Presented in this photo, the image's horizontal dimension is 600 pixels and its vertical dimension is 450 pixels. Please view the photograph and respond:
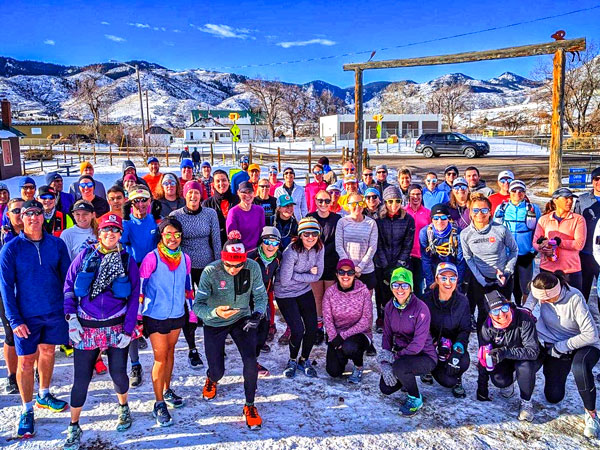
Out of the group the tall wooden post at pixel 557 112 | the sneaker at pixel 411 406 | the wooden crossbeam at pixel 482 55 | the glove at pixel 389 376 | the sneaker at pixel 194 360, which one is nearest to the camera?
the sneaker at pixel 411 406

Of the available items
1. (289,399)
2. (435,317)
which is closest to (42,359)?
(289,399)

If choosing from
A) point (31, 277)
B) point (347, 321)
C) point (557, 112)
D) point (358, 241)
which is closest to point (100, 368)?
point (31, 277)

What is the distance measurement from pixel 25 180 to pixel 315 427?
459 cm

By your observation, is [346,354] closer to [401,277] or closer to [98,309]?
[401,277]

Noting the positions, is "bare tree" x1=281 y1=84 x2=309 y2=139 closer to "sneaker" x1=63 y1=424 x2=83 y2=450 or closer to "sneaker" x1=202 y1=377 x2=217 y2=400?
"sneaker" x1=202 y1=377 x2=217 y2=400

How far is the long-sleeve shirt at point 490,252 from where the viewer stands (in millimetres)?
4844

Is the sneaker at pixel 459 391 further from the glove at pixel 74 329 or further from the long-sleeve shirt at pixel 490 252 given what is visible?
the glove at pixel 74 329

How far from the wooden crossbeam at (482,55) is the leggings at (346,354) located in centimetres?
1036

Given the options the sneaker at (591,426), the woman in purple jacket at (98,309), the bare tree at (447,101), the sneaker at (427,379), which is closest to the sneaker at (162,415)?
the woman in purple jacket at (98,309)

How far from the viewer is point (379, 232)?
5293 mm

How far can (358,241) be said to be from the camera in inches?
198

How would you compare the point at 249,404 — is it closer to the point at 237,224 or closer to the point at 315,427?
the point at 315,427

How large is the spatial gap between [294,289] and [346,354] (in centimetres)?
85

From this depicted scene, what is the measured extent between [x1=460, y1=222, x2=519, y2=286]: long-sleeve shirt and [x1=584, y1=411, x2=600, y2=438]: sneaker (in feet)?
5.37
